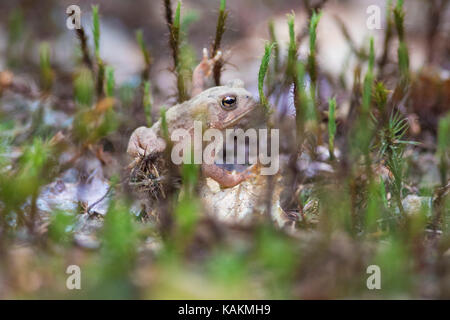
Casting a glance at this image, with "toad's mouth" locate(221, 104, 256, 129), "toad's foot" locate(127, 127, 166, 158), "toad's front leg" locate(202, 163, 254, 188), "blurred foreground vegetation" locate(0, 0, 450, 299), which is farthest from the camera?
"toad's mouth" locate(221, 104, 256, 129)

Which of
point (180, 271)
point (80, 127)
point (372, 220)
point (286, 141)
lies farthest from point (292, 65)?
point (180, 271)

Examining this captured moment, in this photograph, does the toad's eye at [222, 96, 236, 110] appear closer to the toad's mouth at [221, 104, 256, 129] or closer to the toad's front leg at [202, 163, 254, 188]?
the toad's mouth at [221, 104, 256, 129]

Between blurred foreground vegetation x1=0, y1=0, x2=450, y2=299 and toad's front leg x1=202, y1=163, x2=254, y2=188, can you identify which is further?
toad's front leg x1=202, y1=163, x2=254, y2=188

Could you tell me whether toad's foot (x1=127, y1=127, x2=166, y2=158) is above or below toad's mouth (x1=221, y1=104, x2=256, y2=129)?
below

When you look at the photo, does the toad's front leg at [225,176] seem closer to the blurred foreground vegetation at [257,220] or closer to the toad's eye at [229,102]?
the blurred foreground vegetation at [257,220]

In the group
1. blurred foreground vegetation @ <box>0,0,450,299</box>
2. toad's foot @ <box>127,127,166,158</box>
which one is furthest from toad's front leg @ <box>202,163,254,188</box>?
toad's foot @ <box>127,127,166,158</box>

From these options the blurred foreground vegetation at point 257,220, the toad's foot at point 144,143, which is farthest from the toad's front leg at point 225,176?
the toad's foot at point 144,143
